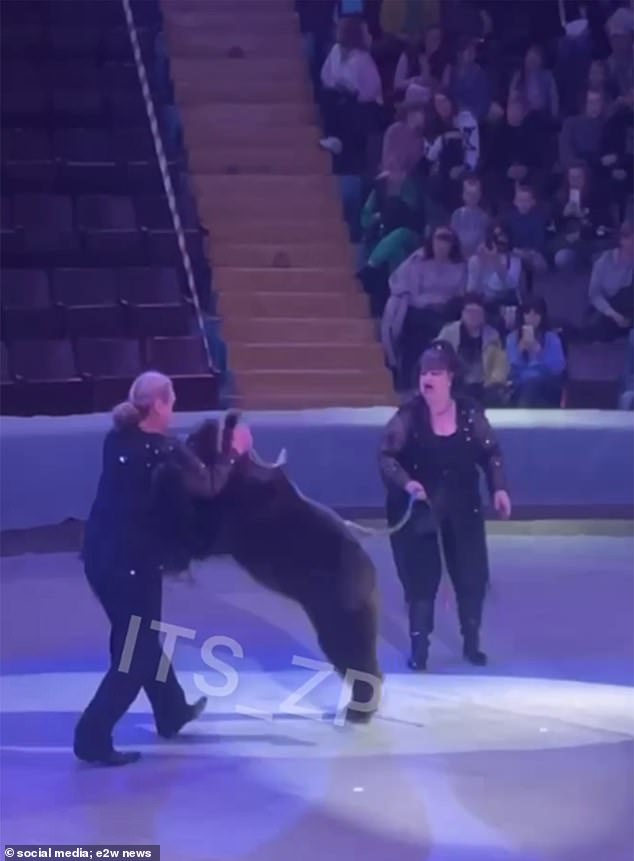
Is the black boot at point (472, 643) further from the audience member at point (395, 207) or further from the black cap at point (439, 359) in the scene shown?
the audience member at point (395, 207)

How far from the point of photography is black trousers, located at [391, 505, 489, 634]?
12.8 ft

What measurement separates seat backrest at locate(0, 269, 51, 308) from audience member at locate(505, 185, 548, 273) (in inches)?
57.2

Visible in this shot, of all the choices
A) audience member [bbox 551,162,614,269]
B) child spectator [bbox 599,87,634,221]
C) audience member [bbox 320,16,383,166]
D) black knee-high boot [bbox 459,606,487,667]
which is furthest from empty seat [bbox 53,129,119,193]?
black knee-high boot [bbox 459,606,487,667]

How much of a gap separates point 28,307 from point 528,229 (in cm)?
159

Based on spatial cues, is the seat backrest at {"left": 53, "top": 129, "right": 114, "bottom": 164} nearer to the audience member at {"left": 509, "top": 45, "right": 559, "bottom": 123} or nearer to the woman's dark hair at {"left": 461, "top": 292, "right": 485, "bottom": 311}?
the woman's dark hair at {"left": 461, "top": 292, "right": 485, "bottom": 311}

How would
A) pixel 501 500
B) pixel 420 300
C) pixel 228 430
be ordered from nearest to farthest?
pixel 228 430 < pixel 501 500 < pixel 420 300

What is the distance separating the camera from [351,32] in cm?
430

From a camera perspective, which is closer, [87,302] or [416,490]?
[416,490]

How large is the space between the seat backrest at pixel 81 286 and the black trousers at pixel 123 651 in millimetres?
1217

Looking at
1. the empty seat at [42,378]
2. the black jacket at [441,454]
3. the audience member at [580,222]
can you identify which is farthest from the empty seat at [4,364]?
the audience member at [580,222]

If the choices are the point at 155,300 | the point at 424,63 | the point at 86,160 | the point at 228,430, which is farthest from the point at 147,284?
the point at 424,63

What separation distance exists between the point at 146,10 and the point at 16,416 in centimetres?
127

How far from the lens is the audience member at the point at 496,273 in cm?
435

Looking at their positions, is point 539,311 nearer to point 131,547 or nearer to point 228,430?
point 228,430
